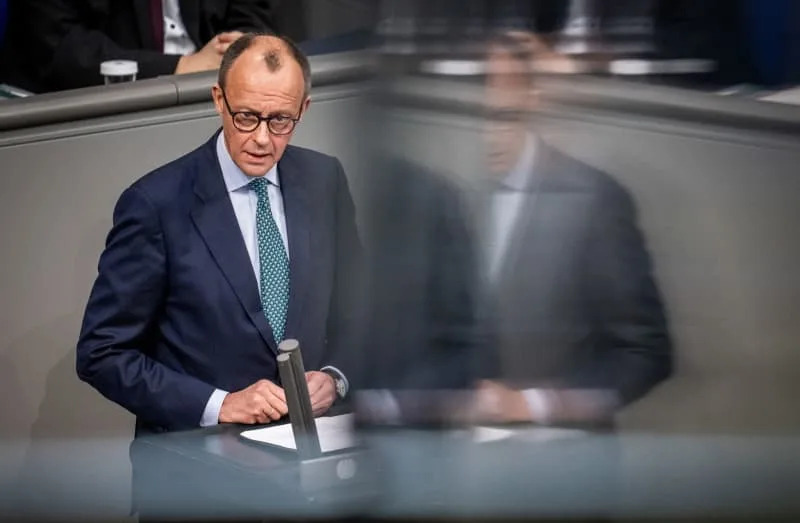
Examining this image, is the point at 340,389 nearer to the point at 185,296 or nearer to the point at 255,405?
the point at 255,405

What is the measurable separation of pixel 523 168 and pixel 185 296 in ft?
2.99

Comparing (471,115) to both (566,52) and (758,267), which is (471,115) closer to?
(566,52)

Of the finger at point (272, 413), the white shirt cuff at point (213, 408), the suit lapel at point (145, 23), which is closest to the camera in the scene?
the finger at point (272, 413)

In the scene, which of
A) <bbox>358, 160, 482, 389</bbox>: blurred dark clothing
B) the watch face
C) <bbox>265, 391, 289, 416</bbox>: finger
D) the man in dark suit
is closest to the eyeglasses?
the man in dark suit

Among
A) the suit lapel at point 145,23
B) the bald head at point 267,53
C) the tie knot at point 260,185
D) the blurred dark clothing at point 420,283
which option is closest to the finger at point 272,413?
the tie knot at point 260,185

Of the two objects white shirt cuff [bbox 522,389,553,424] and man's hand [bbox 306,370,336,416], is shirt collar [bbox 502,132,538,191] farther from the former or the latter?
man's hand [bbox 306,370,336,416]

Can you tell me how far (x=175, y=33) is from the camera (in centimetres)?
281

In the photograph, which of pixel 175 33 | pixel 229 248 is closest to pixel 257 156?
pixel 229 248

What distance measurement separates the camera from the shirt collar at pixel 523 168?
106 centimetres

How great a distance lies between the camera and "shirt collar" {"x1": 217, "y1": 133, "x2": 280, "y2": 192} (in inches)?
74.7

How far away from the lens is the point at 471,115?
107 cm

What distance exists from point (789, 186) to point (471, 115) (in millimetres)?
230

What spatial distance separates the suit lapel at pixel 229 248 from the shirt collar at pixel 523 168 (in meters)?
0.84

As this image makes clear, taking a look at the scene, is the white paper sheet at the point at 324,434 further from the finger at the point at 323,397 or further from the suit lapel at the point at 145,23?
the suit lapel at the point at 145,23
